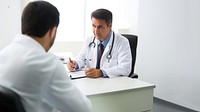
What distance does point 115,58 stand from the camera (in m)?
2.35

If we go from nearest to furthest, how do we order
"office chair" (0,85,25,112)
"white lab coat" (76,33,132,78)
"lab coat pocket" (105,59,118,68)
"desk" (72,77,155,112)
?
"office chair" (0,85,25,112) → "desk" (72,77,155,112) → "white lab coat" (76,33,132,78) → "lab coat pocket" (105,59,118,68)

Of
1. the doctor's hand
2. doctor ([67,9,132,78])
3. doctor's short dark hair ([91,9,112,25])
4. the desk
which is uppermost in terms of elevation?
doctor's short dark hair ([91,9,112,25])

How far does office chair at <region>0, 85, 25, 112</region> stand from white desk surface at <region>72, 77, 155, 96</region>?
75cm

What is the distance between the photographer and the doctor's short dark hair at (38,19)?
3.34 ft

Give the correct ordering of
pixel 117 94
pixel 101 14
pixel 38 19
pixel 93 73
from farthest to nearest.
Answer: pixel 101 14 → pixel 93 73 → pixel 117 94 → pixel 38 19

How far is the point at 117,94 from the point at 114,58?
2.13ft

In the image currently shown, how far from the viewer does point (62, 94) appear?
102cm

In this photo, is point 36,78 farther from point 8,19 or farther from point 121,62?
point 8,19

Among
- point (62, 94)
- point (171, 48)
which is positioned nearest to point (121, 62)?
point (62, 94)

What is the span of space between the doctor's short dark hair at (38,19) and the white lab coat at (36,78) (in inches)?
1.6

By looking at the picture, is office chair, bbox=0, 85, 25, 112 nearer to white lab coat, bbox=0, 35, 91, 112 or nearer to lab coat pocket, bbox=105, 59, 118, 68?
white lab coat, bbox=0, 35, 91, 112

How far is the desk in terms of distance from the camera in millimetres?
1684

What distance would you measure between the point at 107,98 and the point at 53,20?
825 millimetres

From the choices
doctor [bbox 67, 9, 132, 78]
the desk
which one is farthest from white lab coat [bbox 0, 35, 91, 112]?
doctor [bbox 67, 9, 132, 78]
